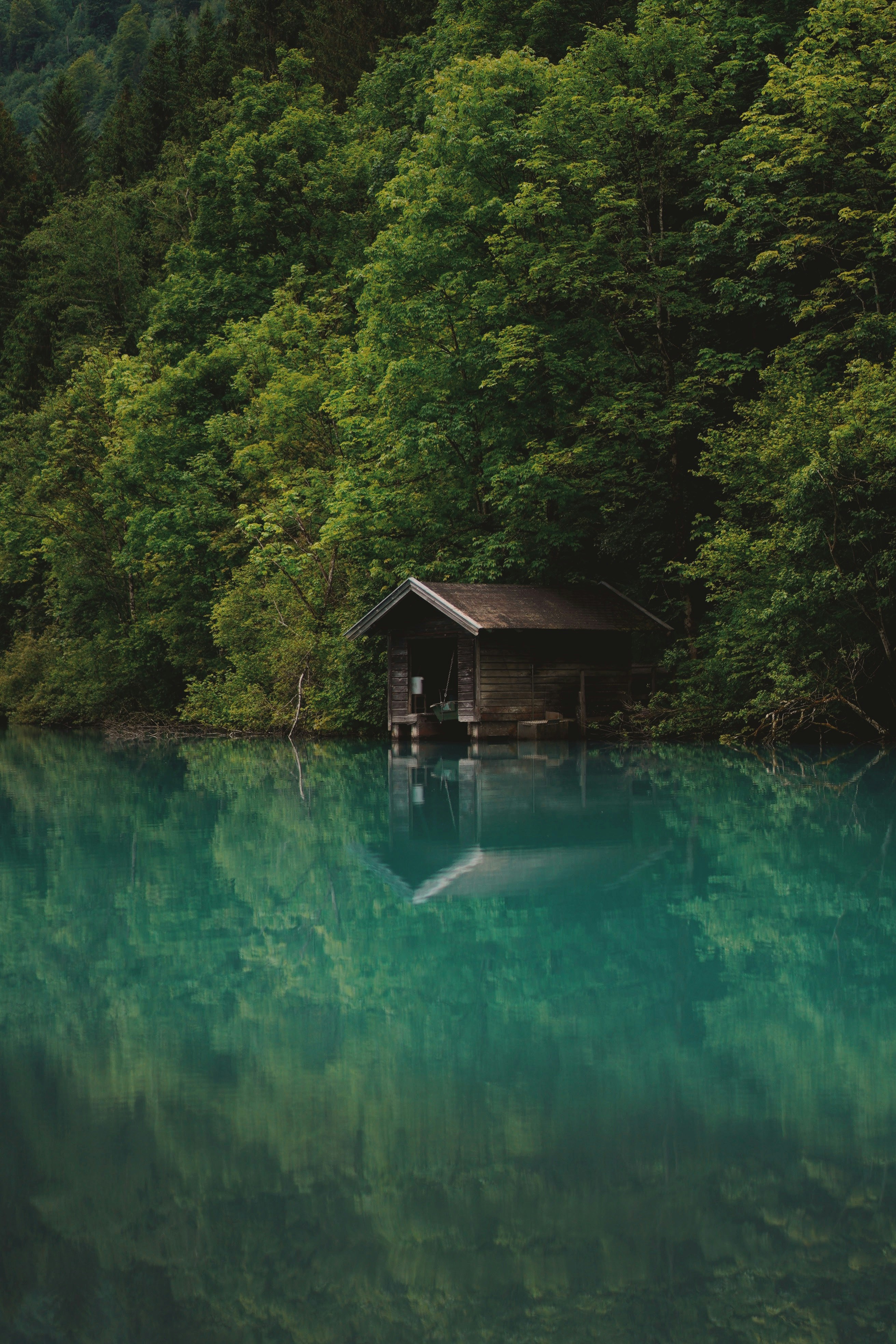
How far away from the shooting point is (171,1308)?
3947 millimetres

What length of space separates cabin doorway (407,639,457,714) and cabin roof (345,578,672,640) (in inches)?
62.2

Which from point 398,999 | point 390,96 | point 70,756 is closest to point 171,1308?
point 398,999

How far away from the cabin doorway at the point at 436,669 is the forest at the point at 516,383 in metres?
1.08

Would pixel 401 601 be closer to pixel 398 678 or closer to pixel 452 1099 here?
pixel 398 678

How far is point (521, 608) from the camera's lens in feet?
94.5

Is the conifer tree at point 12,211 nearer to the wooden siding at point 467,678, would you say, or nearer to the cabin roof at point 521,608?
the cabin roof at point 521,608

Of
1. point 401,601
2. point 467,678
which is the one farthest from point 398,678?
point 467,678

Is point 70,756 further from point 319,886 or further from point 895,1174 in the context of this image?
point 895,1174

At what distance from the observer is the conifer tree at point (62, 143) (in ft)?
240

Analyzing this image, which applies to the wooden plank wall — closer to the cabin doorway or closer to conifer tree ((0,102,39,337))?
the cabin doorway

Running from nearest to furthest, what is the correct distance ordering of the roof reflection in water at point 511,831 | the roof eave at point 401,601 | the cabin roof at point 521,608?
1. the roof reflection in water at point 511,831
2. the roof eave at point 401,601
3. the cabin roof at point 521,608

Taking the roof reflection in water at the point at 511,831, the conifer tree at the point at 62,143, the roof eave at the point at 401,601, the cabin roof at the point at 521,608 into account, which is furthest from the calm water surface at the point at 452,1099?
the conifer tree at the point at 62,143

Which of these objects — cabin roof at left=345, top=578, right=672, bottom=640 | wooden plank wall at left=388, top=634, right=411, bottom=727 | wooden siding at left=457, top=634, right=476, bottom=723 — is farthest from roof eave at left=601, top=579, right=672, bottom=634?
wooden plank wall at left=388, top=634, right=411, bottom=727

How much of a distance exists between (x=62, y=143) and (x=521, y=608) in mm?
57107
